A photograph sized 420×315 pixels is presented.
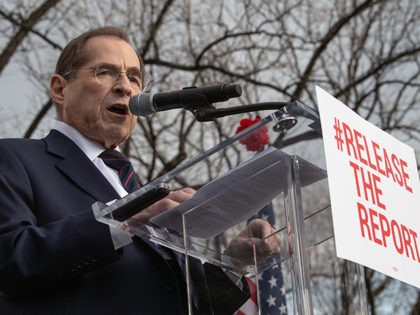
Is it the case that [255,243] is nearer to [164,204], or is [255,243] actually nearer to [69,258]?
[164,204]

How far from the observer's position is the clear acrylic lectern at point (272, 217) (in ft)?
6.58

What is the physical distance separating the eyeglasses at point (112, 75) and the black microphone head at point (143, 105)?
19.2 inches

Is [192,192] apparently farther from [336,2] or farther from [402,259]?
[336,2]

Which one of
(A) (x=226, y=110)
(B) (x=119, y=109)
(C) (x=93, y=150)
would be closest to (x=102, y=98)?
(B) (x=119, y=109)

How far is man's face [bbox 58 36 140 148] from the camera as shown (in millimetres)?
2812

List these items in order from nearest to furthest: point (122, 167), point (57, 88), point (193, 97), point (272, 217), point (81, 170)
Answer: point (272, 217)
point (193, 97)
point (81, 170)
point (122, 167)
point (57, 88)

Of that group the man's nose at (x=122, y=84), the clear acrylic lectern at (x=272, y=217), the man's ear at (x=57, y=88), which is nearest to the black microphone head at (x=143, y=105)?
the clear acrylic lectern at (x=272, y=217)

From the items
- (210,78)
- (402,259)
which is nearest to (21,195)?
(402,259)

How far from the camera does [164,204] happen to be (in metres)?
2.11

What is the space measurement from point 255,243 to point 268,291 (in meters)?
0.14

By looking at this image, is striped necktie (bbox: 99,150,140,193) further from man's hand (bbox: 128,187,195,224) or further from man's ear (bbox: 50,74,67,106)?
man's hand (bbox: 128,187,195,224)

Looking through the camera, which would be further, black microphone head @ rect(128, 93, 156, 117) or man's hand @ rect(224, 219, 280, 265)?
black microphone head @ rect(128, 93, 156, 117)

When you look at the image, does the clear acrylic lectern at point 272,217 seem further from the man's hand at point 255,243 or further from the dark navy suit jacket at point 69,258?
the dark navy suit jacket at point 69,258

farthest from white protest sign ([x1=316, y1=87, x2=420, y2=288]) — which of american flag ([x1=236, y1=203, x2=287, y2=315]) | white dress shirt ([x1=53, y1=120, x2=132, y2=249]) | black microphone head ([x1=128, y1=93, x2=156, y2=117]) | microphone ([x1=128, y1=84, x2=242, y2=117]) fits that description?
white dress shirt ([x1=53, y1=120, x2=132, y2=249])
